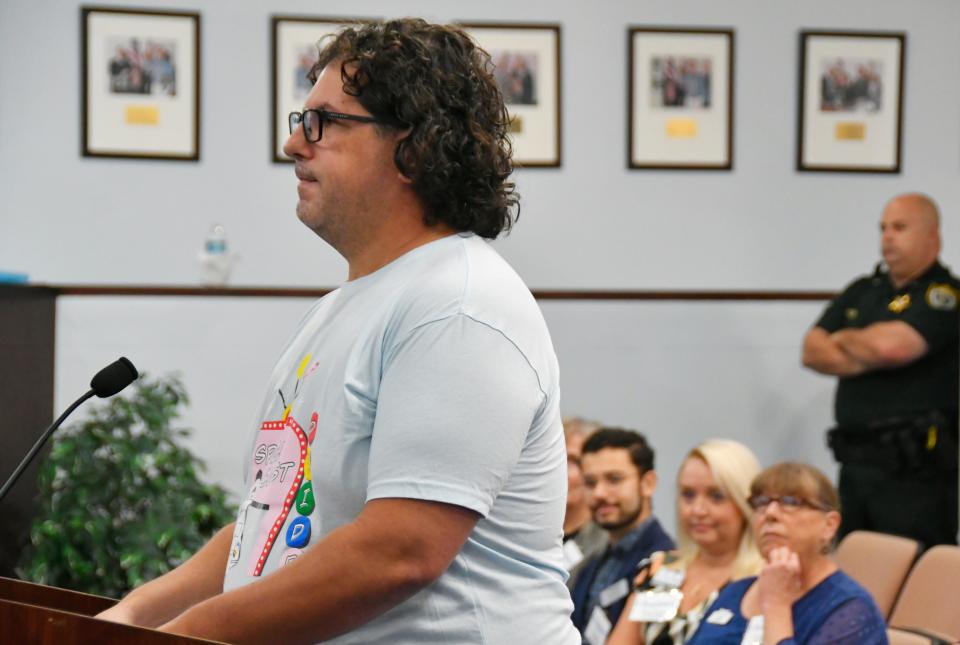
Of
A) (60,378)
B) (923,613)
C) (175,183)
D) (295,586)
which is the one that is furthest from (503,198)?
(175,183)

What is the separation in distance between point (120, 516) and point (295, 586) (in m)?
3.53

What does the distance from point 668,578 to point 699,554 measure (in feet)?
0.37

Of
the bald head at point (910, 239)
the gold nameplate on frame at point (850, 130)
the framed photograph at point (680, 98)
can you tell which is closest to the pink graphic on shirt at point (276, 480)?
the bald head at point (910, 239)

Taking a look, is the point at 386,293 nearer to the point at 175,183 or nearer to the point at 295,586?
the point at 295,586

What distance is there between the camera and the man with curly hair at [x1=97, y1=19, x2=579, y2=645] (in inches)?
50.9

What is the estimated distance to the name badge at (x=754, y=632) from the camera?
3082mm

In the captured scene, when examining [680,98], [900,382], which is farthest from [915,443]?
[680,98]

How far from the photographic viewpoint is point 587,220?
6.25m

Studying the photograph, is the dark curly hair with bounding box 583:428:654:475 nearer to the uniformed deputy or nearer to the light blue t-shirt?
the uniformed deputy

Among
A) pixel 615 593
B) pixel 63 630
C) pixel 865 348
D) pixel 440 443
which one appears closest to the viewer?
pixel 63 630

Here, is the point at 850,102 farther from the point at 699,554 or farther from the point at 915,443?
the point at 699,554

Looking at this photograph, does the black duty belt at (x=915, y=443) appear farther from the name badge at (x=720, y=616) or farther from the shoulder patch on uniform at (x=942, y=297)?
the name badge at (x=720, y=616)

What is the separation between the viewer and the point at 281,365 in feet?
5.24

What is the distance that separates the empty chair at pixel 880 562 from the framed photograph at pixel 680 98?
2588 mm
